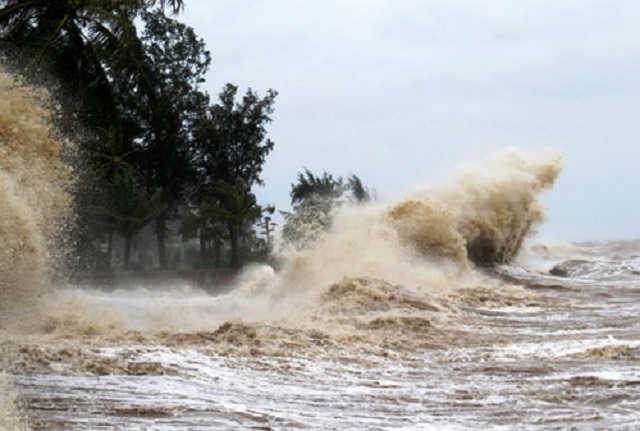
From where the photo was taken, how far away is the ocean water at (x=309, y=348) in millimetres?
6562

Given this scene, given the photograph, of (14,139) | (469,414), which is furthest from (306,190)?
(469,414)

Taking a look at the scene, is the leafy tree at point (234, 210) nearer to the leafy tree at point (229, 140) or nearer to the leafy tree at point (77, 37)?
the leafy tree at point (229, 140)

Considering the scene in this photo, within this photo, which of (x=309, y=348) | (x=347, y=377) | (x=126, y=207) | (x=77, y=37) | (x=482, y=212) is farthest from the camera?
(x=126, y=207)

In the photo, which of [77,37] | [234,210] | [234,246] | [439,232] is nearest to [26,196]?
[77,37]

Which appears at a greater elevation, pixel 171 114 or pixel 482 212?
pixel 171 114

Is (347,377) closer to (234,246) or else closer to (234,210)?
(234,246)

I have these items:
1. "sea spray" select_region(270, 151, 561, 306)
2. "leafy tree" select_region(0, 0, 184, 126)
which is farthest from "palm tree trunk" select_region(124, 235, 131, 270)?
"leafy tree" select_region(0, 0, 184, 126)

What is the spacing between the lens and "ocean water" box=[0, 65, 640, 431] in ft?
21.5

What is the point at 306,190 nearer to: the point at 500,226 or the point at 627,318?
the point at 500,226

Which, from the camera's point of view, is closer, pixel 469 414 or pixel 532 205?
pixel 469 414

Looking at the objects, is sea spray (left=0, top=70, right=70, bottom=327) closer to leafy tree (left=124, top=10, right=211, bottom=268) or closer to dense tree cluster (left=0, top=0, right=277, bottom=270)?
dense tree cluster (left=0, top=0, right=277, bottom=270)

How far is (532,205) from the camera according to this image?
28.7 metres

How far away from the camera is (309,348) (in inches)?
370

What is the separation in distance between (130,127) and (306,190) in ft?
24.0
